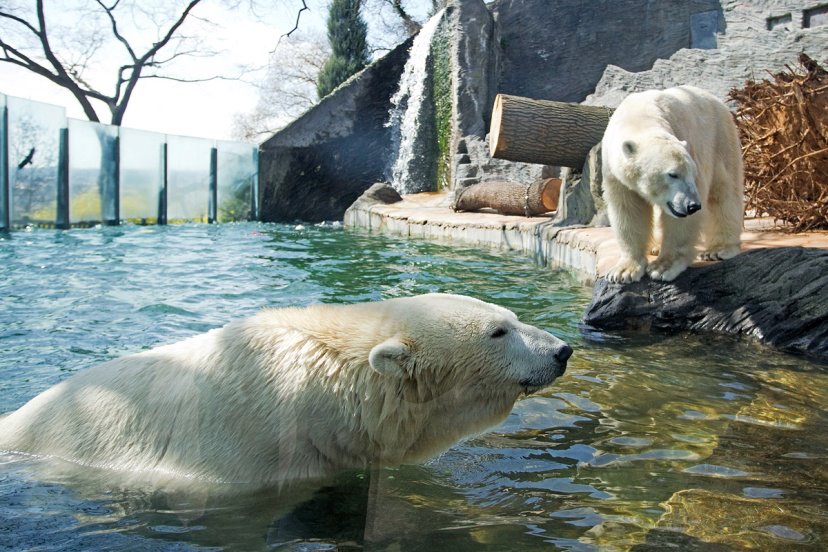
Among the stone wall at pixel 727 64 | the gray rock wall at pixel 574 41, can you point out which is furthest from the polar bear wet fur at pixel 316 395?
the gray rock wall at pixel 574 41

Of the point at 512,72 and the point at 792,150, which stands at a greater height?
the point at 512,72

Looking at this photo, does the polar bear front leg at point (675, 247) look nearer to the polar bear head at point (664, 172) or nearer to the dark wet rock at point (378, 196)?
the polar bear head at point (664, 172)

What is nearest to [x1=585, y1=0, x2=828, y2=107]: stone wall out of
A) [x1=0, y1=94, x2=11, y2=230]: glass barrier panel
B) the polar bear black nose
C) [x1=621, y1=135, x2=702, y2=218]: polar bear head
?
[x1=621, y1=135, x2=702, y2=218]: polar bear head

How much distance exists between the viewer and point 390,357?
2.39 meters

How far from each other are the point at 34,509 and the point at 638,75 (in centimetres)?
1282

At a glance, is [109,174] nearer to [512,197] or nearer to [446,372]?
[512,197]

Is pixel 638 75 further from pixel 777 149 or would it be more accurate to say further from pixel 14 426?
pixel 14 426

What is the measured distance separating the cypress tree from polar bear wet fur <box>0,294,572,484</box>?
1016 inches

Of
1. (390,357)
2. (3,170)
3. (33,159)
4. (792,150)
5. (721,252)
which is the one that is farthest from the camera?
(33,159)

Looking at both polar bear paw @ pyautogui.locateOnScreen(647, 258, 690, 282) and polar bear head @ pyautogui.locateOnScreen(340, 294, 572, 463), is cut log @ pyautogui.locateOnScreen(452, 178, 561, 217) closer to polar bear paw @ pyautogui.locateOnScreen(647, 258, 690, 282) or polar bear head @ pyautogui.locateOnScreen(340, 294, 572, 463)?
polar bear paw @ pyautogui.locateOnScreen(647, 258, 690, 282)

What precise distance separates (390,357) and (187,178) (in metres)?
17.6

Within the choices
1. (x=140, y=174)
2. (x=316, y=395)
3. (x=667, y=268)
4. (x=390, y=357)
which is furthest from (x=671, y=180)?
(x=140, y=174)

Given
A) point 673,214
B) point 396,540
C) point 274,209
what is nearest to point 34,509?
point 396,540

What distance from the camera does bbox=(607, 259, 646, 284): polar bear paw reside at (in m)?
5.18
